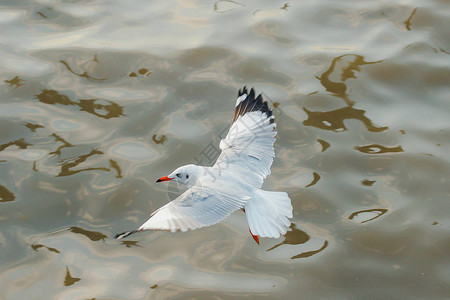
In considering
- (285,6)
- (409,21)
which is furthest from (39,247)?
(409,21)

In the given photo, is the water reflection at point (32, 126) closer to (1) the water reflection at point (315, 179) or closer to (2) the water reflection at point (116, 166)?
(2) the water reflection at point (116, 166)

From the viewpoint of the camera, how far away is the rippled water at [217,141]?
3.45m

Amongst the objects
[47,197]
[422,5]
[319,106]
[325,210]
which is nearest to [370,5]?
[422,5]

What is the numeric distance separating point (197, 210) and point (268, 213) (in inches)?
16.6

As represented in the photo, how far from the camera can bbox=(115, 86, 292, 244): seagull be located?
327 cm

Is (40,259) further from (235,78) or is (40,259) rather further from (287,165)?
(235,78)

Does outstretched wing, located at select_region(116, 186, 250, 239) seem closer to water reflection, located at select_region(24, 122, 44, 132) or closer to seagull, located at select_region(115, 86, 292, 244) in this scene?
seagull, located at select_region(115, 86, 292, 244)

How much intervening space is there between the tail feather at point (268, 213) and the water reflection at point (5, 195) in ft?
5.57

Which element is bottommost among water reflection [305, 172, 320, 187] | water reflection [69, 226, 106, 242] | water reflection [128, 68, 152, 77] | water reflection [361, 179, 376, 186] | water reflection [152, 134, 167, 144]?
water reflection [69, 226, 106, 242]

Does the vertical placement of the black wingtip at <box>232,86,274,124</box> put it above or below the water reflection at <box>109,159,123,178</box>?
above

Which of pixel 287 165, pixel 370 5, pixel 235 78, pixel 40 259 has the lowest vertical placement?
pixel 40 259

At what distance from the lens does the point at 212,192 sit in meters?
3.41

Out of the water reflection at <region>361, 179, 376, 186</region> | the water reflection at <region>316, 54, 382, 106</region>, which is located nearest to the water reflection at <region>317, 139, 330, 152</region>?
the water reflection at <region>361, 179, 376, 186</region>

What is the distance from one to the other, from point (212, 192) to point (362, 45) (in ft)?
8.77
